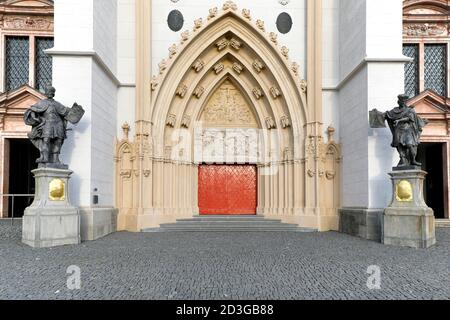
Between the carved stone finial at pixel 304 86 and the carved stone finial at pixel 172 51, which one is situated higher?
the carved stone finial at pixel 172 51

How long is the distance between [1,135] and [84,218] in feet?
28.9

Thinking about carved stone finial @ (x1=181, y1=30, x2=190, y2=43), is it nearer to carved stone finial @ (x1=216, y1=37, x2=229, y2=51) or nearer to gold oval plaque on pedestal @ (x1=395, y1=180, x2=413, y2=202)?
carved stone finial @ (x1=216, y1=37, x2=229, y2=51)

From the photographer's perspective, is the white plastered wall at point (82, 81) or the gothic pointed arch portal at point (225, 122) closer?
the white plastered wall at point (82, 81)

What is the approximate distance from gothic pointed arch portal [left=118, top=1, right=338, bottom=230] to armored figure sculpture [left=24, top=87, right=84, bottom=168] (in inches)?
139

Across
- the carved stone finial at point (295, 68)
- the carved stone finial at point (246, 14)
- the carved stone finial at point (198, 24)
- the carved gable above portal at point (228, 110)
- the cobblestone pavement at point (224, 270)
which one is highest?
the carved stone finial at point (246, 14)

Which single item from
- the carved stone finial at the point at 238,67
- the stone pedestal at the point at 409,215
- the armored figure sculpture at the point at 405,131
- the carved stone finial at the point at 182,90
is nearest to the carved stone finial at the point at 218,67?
the carved stone finial at the point at 238,67

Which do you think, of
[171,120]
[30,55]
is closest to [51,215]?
[171,120]

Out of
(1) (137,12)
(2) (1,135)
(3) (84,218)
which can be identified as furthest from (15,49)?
(3) (84,218)

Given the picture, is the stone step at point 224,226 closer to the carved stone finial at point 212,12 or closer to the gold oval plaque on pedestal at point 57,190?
the gold oval plaque on pedestal at point 57,190

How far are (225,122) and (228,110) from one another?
16.3 inches

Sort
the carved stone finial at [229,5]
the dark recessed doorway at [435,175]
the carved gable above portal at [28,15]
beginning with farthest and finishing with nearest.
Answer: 1. the carved gable above portal at [28,15]
2. the dark recessed doorway at [435,175]
3. the carved stone finial at [229,5]

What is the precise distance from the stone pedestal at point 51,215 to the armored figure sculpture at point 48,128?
11.2 inches

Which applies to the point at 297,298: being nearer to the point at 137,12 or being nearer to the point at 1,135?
the point at 137,12

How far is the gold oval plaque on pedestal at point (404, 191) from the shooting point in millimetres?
9188
